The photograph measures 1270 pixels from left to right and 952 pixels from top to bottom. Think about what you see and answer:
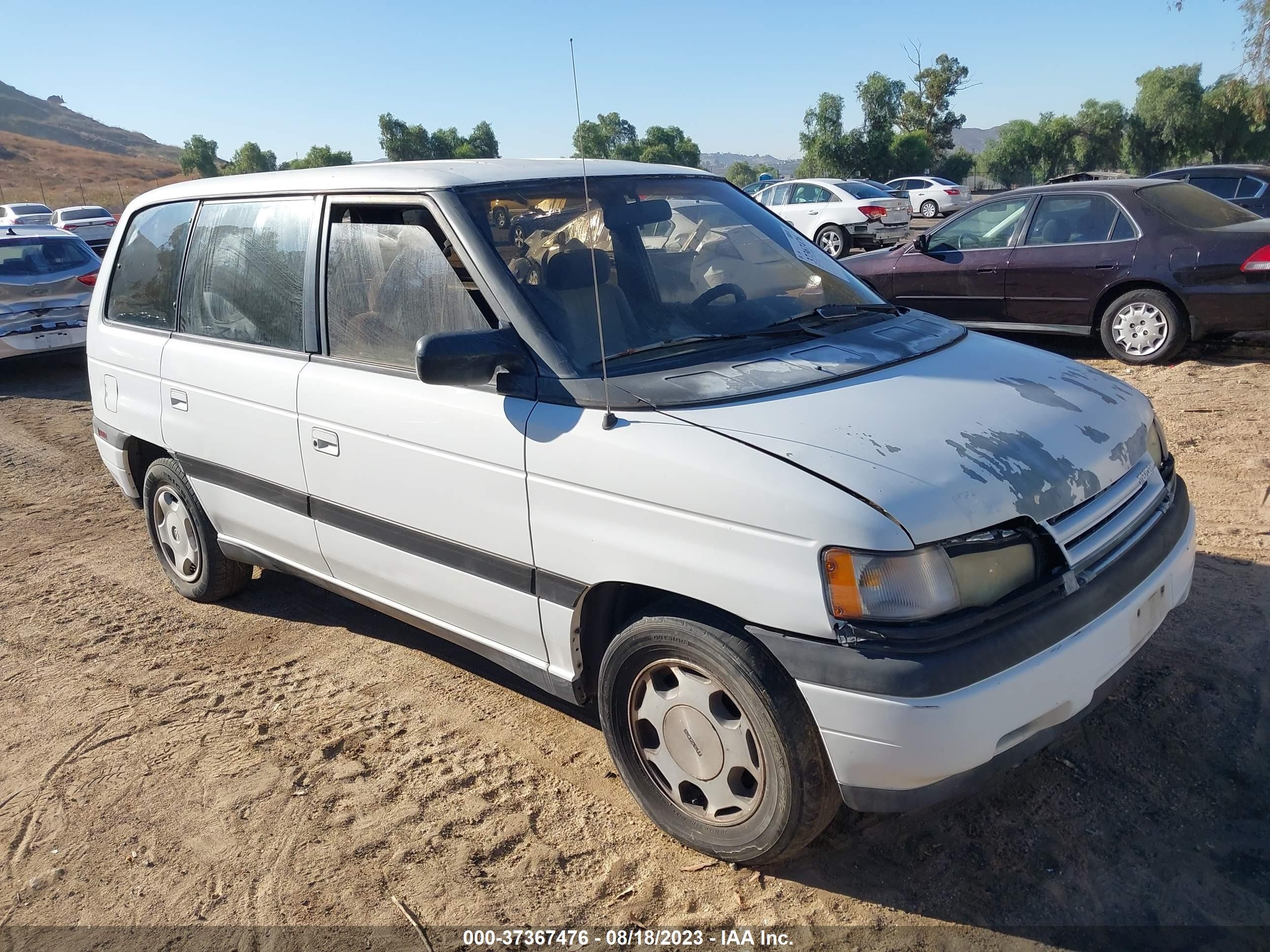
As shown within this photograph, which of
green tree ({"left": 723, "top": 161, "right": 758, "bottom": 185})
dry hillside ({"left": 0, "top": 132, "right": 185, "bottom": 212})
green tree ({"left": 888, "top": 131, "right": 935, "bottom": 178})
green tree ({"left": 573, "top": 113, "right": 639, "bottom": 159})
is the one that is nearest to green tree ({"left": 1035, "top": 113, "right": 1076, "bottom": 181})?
green tree ({"left": 888, "top": 131, "right": 935, "bottom": 178})

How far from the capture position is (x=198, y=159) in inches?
3814

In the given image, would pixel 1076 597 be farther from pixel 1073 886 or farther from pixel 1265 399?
pixel 1265 399

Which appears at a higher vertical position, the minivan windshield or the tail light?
the minivan windshield

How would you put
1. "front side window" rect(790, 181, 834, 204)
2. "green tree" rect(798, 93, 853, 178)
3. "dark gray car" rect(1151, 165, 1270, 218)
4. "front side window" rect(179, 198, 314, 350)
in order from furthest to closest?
"green tree" rect(798, 93, 853, 178), "front side window" rect(790, 181, 834, 204), "dark gray car" rect(1151, 165, 1270, 218), "front side window" rect(179, 198, 314, 350)

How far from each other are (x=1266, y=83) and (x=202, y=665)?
2949 centimetres

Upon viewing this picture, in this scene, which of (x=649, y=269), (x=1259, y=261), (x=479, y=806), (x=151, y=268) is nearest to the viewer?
(x=479, y=806)

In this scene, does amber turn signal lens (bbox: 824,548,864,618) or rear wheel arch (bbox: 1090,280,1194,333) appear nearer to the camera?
amber turn signal lens (bbox: 824,548,864,618)

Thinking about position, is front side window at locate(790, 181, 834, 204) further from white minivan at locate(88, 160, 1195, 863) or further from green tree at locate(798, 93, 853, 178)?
green tree at locate(798, 93, 853, 178)

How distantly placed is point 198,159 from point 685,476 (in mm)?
109057

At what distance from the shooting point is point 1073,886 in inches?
102

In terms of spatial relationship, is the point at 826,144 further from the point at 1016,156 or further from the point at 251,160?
the point at 251,160

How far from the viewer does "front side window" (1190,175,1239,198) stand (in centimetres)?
1228

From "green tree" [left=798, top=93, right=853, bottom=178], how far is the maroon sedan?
183 ft

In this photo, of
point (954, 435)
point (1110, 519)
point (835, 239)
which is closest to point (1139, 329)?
point (1110, 519)
